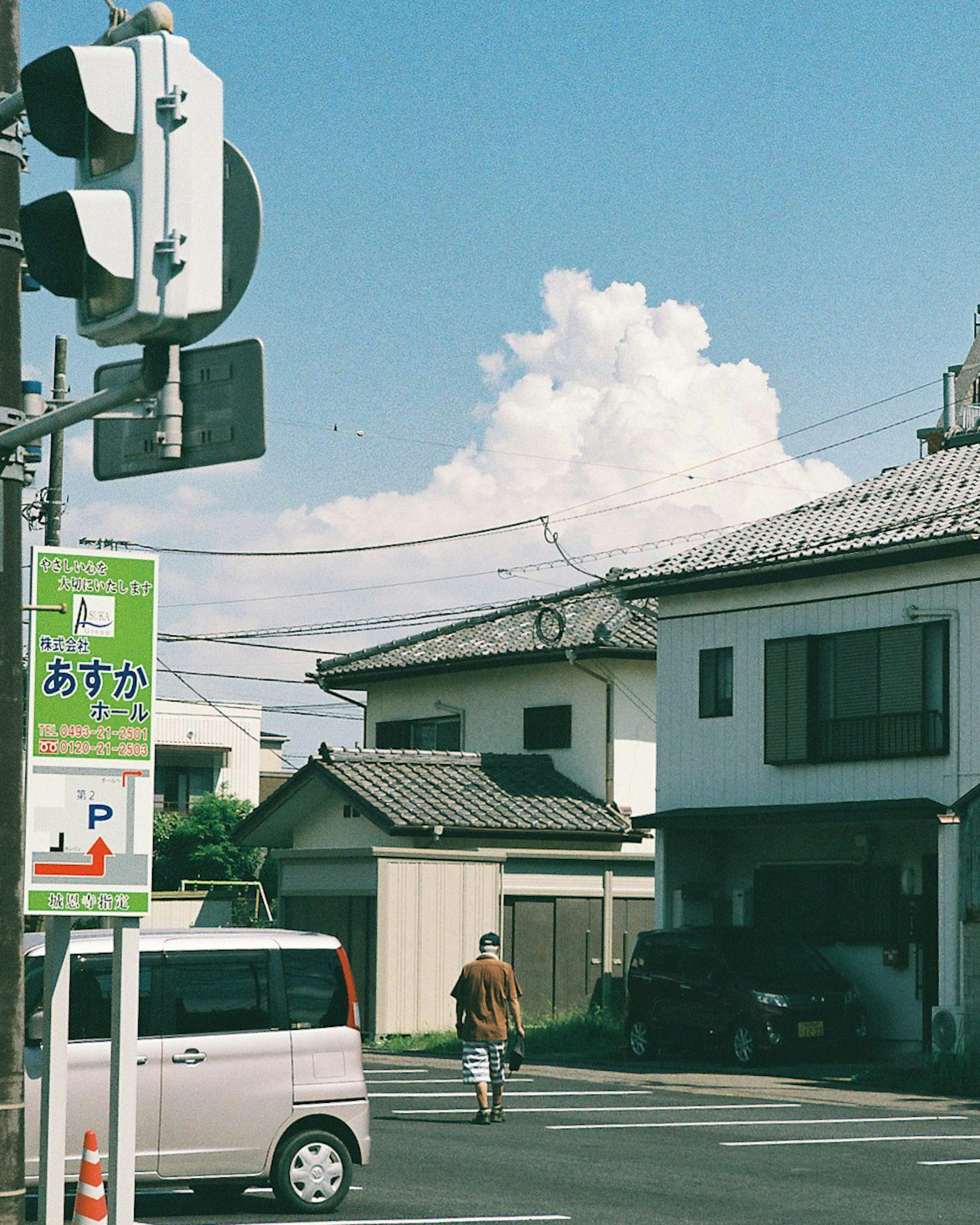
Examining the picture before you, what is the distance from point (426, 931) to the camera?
30.9m

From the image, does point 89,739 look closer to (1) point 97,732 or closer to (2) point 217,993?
(1) point 97,732

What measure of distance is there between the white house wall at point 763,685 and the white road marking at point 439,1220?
47.0 feet

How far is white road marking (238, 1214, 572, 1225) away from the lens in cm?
1251

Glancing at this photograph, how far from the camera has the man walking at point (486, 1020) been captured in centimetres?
1853

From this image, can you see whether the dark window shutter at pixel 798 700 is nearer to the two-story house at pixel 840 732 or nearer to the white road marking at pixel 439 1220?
the two-story house at pixel 840 732

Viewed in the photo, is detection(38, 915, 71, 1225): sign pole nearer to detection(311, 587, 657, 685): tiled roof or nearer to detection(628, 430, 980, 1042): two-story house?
detection(628, 430, 980, 1042): two-story house

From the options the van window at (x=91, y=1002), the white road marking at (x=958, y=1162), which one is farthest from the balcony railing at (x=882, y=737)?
the van window at (x=91, y=1002)

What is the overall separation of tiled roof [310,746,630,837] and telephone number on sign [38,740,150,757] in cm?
2342

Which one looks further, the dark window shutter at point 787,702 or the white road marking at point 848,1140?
the dark window shutter at point 787,702

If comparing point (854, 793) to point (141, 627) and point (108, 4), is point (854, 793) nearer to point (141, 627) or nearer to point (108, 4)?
A: point (141, 627)

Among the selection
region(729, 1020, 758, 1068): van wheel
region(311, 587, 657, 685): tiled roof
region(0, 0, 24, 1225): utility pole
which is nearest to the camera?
region(0, 0, 24, 1225): utility pole

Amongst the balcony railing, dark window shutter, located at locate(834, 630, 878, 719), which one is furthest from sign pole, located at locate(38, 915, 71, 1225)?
dark window shutter, located at locate(834, 630, 878, 719)

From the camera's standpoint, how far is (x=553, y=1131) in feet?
59.2

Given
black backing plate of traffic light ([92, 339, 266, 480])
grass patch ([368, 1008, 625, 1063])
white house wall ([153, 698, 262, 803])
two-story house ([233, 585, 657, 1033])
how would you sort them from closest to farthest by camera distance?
black backing plate of traffic light ([92, 339, 266, 480]) → grass patch ([368, 1008, 625, 1063]) → two-story house ([233, 585, 657, 1033]) → white house wall ([153, 698, 262, 803])
